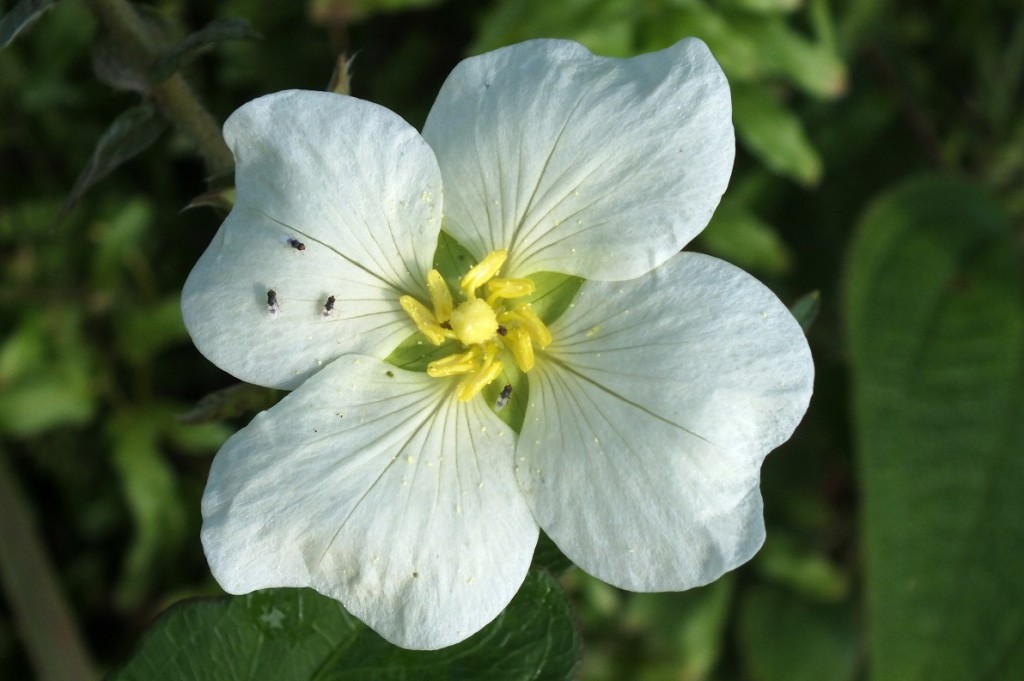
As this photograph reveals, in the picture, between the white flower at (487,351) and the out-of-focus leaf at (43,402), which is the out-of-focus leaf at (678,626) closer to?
the out-of-focus leaf at (43,402)

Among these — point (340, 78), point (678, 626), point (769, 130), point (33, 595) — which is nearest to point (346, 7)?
point (340, 78)

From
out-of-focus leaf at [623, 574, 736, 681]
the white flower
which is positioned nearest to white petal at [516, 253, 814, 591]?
the white flower

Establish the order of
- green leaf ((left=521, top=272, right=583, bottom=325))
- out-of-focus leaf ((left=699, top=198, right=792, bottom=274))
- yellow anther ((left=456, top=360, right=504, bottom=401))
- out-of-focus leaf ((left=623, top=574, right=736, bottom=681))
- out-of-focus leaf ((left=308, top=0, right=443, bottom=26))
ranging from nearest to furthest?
yellow anther ((left=456, top=360, right=504, bottom=401)) < green leaf ((left=521, top=272, right=583, bottom=325)) < out-of-focus leaf ((left=308, top=0, right=443, bottom=26)) < out-of-focus leaf ((left=699, top=198, right=792, bottom=274)) < out-of-focus leaf ((left=623, top=574, right=736, bottom=681))

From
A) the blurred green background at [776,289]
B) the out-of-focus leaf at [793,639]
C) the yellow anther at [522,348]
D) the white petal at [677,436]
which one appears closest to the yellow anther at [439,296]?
the yellow anther at [522,348]

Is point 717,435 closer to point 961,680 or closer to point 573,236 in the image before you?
point 573,236

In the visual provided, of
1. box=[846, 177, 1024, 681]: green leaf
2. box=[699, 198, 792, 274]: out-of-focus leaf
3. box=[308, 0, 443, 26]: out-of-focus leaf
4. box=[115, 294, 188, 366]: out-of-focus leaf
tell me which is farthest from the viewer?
box=[699, 198, 792, 274]: out-of-focus leaf

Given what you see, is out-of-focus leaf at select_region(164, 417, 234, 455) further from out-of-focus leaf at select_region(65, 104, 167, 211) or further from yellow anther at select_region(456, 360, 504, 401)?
yellow anther at select_region(456, 360, 504, 401)

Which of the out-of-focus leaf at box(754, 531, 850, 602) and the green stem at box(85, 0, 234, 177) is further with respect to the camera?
the out-of-focus leaf at box(754, 531, 850, 602)

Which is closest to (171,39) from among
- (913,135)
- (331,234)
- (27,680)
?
(331,234)
